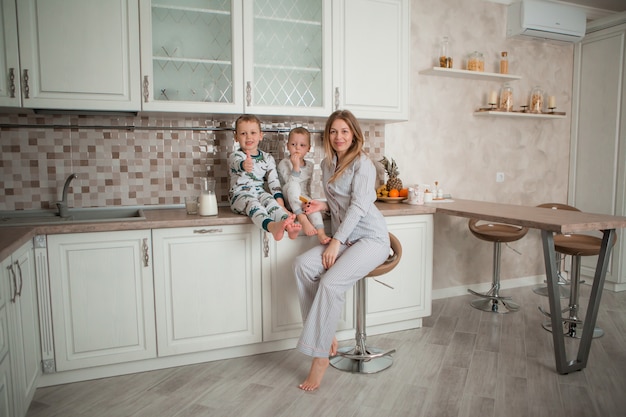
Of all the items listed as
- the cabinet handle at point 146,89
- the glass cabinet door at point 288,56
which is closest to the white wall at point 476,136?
the glass cabinet door at point 288,56

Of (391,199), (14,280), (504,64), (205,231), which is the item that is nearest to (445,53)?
(504,64)

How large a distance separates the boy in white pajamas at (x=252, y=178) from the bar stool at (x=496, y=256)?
5.44ft

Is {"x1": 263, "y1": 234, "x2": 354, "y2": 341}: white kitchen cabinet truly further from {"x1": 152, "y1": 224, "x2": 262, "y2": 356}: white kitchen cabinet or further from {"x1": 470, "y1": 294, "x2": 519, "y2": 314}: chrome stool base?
{"x1": 470, "y1": 294, "x2": 519, "y2": 314}: chrome stool base

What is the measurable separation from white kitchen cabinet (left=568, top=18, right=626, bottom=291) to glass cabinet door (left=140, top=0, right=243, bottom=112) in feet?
10.6

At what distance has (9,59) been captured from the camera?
225cm

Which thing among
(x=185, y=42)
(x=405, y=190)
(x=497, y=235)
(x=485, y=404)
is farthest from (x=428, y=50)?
(x=485, y=404)

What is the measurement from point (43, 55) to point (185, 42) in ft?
2.36

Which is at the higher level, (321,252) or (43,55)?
(43,55)

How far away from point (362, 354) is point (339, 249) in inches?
23.8

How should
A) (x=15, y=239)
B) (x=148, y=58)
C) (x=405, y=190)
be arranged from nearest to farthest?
(x=15, y=239) < (x=148, y=58) < (x=405, y=190)

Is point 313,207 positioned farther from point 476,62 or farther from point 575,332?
point 476,62

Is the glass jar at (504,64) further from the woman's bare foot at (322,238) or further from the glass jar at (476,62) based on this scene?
the woman's bare foot at (322,238)

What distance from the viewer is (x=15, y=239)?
5.99 feet

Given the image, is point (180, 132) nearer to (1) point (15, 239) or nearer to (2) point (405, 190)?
(1) point (15, 239)
